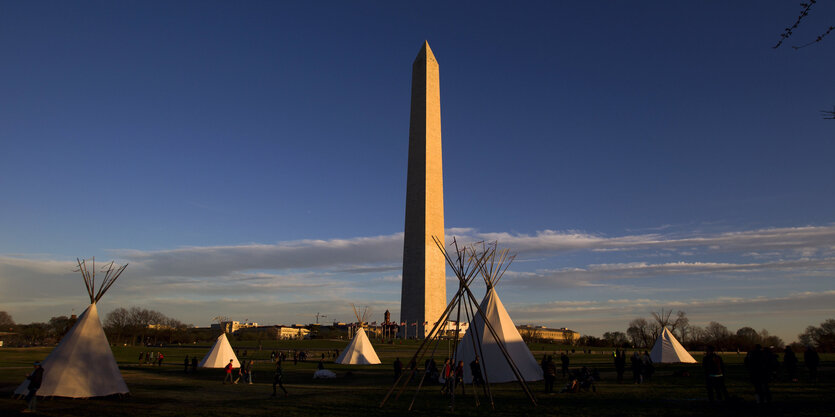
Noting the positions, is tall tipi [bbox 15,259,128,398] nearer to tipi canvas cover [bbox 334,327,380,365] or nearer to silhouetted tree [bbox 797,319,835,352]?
tipi canvas cover [bbox 334,327,380,365]

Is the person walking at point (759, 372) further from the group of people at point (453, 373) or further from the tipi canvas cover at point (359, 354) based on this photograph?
the tipi canvas cover at point (359, 354)

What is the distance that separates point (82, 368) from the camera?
17.3m

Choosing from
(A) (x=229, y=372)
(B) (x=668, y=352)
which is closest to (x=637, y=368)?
(B) (x=668, y=352)

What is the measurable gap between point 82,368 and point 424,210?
44338 mm

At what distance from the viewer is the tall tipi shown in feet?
55.2

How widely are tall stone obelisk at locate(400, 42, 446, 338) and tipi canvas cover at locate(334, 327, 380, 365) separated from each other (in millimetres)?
22655

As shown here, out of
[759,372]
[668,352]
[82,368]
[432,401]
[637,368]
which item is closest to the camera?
[759,372]

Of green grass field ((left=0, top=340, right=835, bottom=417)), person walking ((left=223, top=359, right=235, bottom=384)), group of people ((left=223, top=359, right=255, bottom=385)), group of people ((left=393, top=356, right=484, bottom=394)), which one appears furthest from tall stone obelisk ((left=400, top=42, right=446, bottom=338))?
group of people ((left=393, top=356, right=484, bottom=394))

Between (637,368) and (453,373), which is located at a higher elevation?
(453,373)

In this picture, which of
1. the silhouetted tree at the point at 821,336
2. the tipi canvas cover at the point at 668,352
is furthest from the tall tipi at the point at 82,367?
the silhouetted tree at the point at 821,336

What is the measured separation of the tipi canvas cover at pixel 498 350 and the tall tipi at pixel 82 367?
12.3 meters

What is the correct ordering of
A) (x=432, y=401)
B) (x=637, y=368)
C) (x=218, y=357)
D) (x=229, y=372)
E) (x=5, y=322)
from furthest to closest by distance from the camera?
(x=5, y=322)
(x=218, y=357)
(x=229, y=372)
(x=637, y=368)
(x=432, y=401)

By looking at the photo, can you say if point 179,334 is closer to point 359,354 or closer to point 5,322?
point 5,322

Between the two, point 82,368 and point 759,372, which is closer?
point 759,372
